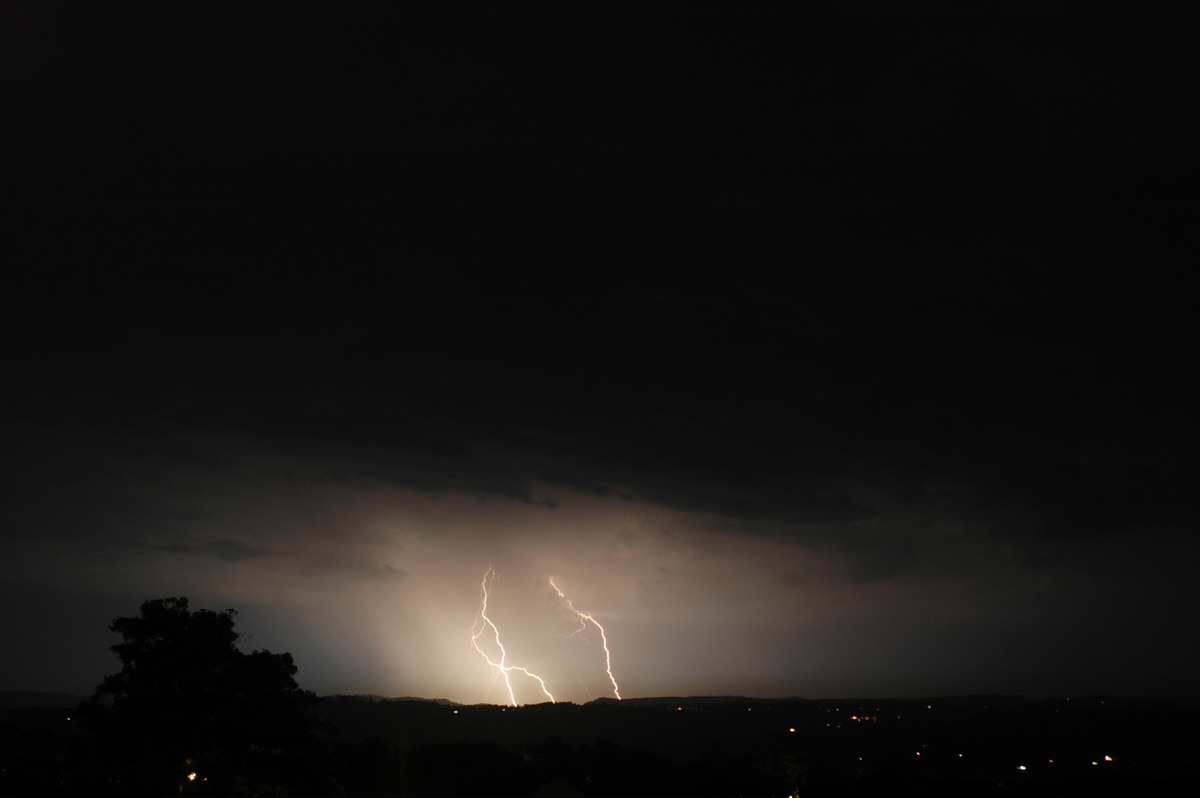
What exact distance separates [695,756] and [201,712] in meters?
89.9

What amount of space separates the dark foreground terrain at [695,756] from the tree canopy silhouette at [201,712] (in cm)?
43

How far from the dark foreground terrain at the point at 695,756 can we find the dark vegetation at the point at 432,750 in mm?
99

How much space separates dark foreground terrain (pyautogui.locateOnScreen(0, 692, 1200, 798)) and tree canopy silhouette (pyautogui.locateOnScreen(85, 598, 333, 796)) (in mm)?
432

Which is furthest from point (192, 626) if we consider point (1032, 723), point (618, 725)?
point (618, 725)

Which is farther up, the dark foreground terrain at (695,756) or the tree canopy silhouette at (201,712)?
the tree canopy silhouette at (201,712)

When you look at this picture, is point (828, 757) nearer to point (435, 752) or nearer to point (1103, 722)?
point (1103, 722)

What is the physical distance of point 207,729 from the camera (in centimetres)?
1608

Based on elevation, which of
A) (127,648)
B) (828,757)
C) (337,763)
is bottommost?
(828,757)

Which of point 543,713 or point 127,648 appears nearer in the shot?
point 127,648

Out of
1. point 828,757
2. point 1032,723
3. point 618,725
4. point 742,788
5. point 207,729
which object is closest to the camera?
point 207,729

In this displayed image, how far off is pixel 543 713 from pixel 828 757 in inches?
3137

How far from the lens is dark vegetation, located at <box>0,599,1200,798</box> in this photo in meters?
15.3

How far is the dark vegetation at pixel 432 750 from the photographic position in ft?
50.2

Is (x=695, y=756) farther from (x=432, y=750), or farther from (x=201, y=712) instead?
(x=201, y=712)
